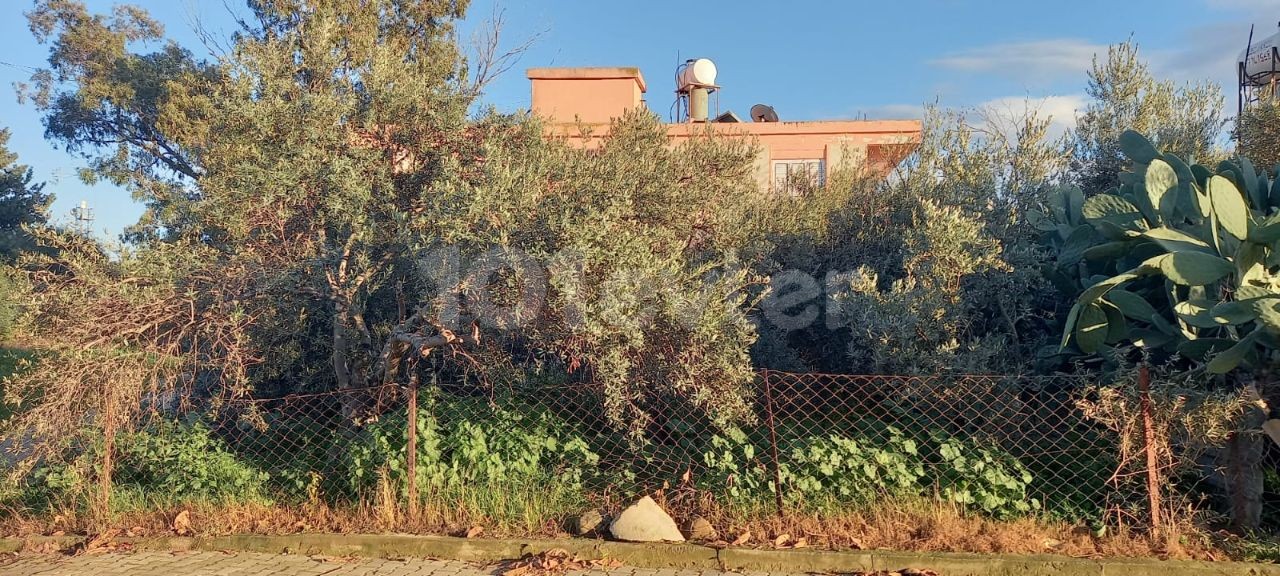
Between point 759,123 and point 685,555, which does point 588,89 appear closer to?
point 759,123

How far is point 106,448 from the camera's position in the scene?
17.6 ft

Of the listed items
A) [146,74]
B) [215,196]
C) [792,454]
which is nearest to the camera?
[792,454]

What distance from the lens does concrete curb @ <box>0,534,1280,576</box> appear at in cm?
416

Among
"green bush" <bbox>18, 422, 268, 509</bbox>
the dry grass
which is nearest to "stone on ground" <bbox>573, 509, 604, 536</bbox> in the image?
the dry grass

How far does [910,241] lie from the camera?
585 cm

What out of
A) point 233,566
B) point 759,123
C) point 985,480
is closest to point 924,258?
point 985,480

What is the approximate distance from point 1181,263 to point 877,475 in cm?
198

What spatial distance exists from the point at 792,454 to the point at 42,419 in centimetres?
475

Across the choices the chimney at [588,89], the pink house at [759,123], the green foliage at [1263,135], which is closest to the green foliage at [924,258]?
the green foliage at [1263,135]

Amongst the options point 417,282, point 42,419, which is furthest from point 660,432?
point 42,419

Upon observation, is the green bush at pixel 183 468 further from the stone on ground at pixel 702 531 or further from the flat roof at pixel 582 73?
the flat roof at pixel 582 73

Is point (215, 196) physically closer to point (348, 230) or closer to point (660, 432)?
point (348, 230)

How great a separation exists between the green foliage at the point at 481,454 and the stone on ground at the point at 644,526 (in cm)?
58

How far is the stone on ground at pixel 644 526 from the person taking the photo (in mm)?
4641
